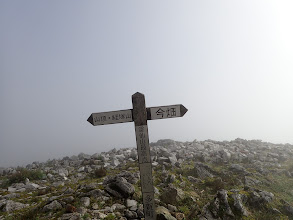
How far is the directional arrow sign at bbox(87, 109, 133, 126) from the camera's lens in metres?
5.78

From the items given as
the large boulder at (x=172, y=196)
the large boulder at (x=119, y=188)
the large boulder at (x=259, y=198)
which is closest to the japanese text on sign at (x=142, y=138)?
the large boulder at (x=119, y=188)

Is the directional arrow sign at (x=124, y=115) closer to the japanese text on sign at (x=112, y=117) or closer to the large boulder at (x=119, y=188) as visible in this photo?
the japanese text on sign at (x=112, y=117)

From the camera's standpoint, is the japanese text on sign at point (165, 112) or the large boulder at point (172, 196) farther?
the large boulder at point (172, 196)

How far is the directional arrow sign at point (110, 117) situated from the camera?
19.0 ft

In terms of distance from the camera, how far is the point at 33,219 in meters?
7.19

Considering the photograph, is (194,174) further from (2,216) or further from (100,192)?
(2,216)

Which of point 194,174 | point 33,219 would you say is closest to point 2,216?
point 33,219

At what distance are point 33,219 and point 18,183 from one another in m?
8.28

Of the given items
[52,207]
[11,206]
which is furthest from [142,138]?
[11,206]

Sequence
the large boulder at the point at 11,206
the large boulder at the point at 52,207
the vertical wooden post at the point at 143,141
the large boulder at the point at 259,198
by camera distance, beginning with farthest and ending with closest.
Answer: the large boulder at the point at 259,198, the large boulder at the point at 11,206, the large boulder at the point at 52,207, the vertical wooden post at the point at 143,141

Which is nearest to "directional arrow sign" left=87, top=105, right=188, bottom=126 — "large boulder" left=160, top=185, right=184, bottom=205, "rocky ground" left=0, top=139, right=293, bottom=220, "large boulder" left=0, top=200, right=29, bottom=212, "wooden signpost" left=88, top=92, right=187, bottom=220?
"wooden signpost" left=88, top=92, right=187, bottom=220

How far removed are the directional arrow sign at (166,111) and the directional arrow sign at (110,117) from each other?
0.62m

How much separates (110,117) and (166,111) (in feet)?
5.50

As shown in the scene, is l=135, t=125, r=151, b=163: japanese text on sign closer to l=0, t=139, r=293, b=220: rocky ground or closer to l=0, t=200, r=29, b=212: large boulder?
l=0, t=139, r=293, b=220: rocky ground
